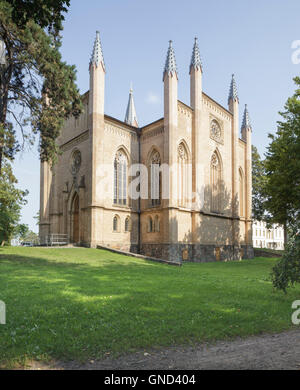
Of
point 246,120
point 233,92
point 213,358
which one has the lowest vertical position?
point 213,358

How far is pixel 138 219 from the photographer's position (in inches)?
1150

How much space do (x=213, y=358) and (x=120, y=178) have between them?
24.2 metres

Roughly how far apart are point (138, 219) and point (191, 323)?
22.7 m

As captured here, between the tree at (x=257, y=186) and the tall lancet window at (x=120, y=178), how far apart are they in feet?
68.9

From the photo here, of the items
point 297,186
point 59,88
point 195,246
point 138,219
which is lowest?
point 195,246

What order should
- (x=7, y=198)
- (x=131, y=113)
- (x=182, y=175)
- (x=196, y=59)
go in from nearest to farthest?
(x=7, y=198), (x=182, y=175), (x=196, y=59), (x=131, y=113)

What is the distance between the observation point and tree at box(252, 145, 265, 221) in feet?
136

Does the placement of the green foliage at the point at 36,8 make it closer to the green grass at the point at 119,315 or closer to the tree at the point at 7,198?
the green grass at the point at 119,315

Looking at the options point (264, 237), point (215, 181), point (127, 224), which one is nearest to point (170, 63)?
point (215, 181)

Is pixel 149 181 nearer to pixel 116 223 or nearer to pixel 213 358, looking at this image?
pixel 116 223

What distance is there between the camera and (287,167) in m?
21.8

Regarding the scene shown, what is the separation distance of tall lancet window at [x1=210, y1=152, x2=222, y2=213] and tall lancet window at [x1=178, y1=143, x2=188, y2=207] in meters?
4.82
